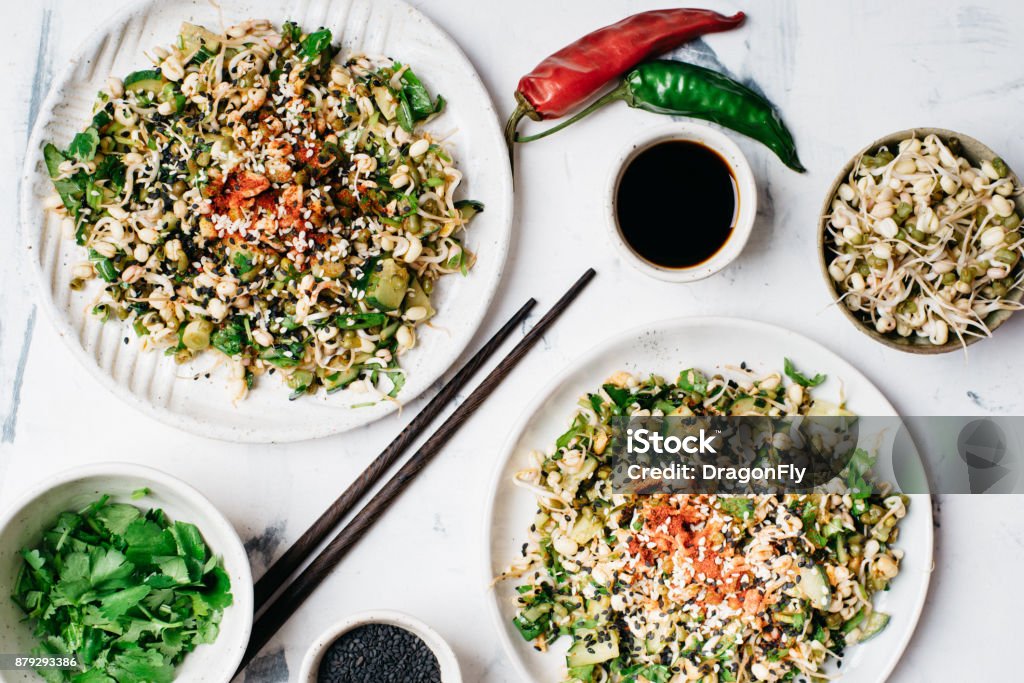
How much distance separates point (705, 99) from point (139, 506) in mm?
1692

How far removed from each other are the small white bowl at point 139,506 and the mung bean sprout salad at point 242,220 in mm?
319

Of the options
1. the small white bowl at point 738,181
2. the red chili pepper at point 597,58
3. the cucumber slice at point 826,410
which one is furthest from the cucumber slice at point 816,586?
the red chili pepper at point 597,58

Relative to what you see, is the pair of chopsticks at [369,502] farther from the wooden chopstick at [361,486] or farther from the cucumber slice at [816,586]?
the cucumber slice at [816,586]

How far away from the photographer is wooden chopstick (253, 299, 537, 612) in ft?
6.79

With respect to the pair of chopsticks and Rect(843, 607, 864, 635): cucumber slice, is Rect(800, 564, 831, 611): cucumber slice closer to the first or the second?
Rect(843, 607, 864, 635): cucumber slice

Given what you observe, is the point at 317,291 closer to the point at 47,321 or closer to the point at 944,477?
the point at 47,321

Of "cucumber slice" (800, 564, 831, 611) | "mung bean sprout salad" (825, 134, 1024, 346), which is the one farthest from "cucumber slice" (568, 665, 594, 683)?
"mung bean sprout salad" (825, 134, 1024, 346)

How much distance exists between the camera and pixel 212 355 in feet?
6.78

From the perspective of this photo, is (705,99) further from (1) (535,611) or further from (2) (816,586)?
(1) (535,611)

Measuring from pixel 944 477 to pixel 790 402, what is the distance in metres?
0.46

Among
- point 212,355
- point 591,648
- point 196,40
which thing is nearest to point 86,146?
point 196,40

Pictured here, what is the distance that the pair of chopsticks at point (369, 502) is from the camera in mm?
2057

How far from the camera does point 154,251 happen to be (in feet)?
6.62

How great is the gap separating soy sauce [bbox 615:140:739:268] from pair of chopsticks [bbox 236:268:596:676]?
291 millimetres
